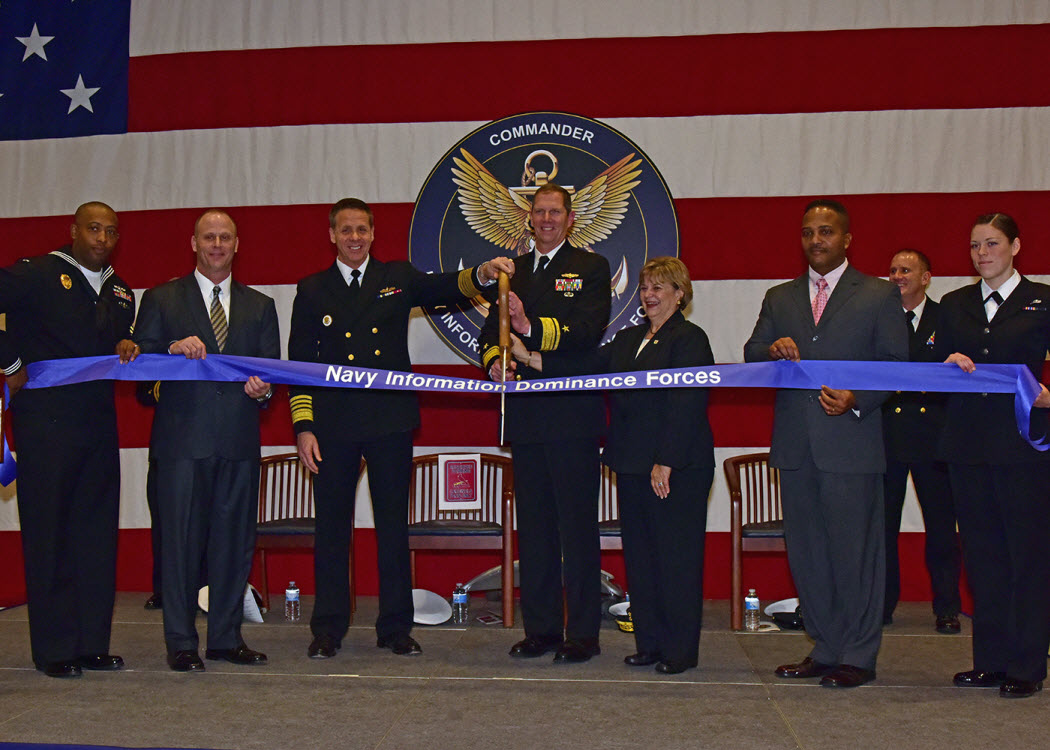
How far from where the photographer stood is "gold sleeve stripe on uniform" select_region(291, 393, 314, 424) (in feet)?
14.0

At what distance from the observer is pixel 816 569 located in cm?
383

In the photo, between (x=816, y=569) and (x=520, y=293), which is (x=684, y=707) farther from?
(x=520, y=293)

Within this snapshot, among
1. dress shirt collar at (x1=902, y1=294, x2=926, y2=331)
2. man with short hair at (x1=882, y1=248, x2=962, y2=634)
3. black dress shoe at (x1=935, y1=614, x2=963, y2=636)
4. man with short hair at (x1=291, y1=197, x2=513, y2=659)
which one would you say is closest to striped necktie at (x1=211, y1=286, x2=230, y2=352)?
man with short hair at (x1=291, y1=197, x2=513, y2=659)

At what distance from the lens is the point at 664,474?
392cm

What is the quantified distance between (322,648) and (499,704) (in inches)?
39.5

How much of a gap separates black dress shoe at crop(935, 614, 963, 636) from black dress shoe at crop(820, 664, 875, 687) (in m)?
1.20

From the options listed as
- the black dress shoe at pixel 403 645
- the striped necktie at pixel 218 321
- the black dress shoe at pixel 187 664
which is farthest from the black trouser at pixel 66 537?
the black dress shoe at pixel 403 645

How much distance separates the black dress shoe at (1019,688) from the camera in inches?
140

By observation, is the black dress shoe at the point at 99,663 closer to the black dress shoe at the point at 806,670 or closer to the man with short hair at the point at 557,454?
the man with short hair at the point at 557,454

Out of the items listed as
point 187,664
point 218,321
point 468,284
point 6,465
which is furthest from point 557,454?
point 6,465

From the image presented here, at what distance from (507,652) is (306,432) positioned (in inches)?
49.9

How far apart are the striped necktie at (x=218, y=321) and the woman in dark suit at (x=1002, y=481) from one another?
9.25ft

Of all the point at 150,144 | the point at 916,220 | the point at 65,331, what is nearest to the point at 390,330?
the point at 65,331

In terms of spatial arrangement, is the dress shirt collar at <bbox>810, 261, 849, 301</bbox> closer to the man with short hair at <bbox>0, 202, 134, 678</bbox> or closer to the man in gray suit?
the man in gray suit
